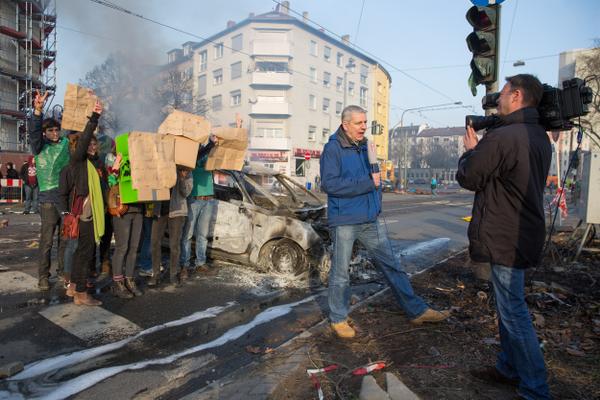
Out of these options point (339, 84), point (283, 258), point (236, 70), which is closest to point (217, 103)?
point (236, 70)

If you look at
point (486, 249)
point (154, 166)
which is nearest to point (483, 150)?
point (486, 249)

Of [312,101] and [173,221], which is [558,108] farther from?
[312,101]

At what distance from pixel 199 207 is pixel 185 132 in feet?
3.92

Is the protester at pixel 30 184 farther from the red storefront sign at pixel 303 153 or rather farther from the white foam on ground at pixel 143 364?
the red storefront sign at pixel 303 153

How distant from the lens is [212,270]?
623 cm

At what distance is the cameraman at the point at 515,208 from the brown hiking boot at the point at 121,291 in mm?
3806

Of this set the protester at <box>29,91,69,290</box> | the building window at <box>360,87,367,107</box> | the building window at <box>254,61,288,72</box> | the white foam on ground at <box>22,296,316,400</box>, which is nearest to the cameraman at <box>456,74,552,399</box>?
the white foam on ground at <box>22,296,316,400</box>

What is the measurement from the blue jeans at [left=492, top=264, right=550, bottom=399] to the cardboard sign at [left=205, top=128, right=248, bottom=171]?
13.0 feet

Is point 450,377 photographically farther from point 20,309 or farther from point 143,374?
point 20,309

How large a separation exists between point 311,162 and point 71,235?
4144 cm

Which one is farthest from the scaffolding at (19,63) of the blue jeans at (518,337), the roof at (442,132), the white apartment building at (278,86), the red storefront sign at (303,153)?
the roof at (442,132)

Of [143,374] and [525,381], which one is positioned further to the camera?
[143,374]

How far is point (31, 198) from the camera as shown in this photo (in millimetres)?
13539

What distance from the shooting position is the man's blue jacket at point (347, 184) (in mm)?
3605
